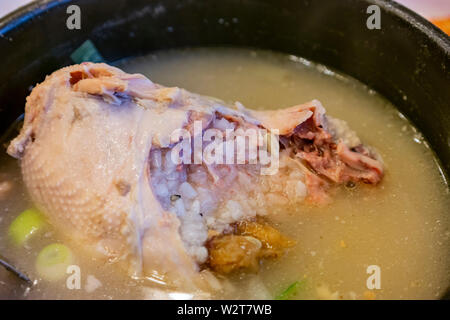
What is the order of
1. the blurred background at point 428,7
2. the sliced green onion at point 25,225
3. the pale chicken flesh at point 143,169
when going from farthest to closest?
the blurred background at point 428,7
the sliced green onion at point 25,225
the pale chicken flesh at point 143,169

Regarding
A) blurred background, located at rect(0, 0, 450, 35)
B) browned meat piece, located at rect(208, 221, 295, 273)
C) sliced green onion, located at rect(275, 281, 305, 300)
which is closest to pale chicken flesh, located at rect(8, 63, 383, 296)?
browned meat piece, located at rect(208, 221, 295, 273)

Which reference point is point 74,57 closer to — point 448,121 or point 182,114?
point 182,114

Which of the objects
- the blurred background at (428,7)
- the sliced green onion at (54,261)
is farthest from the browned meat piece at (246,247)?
the blurred background at (428,7)

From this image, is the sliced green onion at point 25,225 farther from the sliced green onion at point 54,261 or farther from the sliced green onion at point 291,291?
the sliced green onion at point 291,291

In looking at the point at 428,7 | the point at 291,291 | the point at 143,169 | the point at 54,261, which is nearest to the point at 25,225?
the point at 54,261

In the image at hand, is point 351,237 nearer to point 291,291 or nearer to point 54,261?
point 291,291
